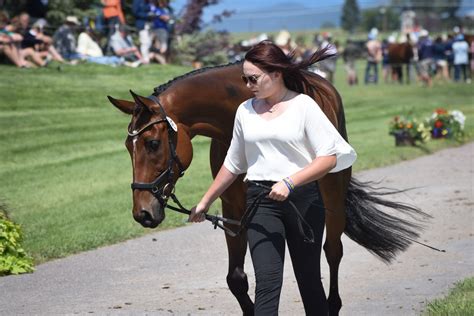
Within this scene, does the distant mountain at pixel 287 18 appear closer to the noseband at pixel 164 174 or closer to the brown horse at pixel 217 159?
the brown horse at pixel 217 159

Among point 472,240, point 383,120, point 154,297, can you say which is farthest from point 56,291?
point 383,120

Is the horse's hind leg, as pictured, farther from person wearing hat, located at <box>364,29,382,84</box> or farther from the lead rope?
person wearing hat, located at <box>364,29,382,84</box>

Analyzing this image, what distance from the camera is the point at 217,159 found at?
641 cm

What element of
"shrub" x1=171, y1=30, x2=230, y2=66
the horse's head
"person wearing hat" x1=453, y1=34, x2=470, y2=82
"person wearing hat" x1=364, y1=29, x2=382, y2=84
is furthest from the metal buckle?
"person wearing hat" x1=364, y1=29, x2=382, y2=84

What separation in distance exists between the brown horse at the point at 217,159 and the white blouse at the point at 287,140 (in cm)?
60

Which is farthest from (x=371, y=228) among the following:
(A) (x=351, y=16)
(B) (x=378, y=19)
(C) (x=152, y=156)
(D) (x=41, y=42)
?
(B) (x=378, y=19)

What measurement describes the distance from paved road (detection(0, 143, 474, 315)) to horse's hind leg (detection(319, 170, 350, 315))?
0.71 feet

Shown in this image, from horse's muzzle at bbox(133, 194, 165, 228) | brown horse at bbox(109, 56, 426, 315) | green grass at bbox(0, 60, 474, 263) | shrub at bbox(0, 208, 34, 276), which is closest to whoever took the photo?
horse's muzzle at bbox(133, 194, 165, 228)

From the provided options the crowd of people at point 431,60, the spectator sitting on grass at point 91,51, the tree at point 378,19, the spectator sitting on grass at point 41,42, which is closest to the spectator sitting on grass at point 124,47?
the spectator sitting on grass at point 91,51

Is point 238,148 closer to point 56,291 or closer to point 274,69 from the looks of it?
point 274,69

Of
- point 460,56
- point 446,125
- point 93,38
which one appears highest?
point 93,38

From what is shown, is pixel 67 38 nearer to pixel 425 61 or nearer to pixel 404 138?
pixel 404 138

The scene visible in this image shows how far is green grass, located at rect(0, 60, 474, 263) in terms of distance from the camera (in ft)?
35.0

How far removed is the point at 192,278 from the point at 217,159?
1.97 metres
